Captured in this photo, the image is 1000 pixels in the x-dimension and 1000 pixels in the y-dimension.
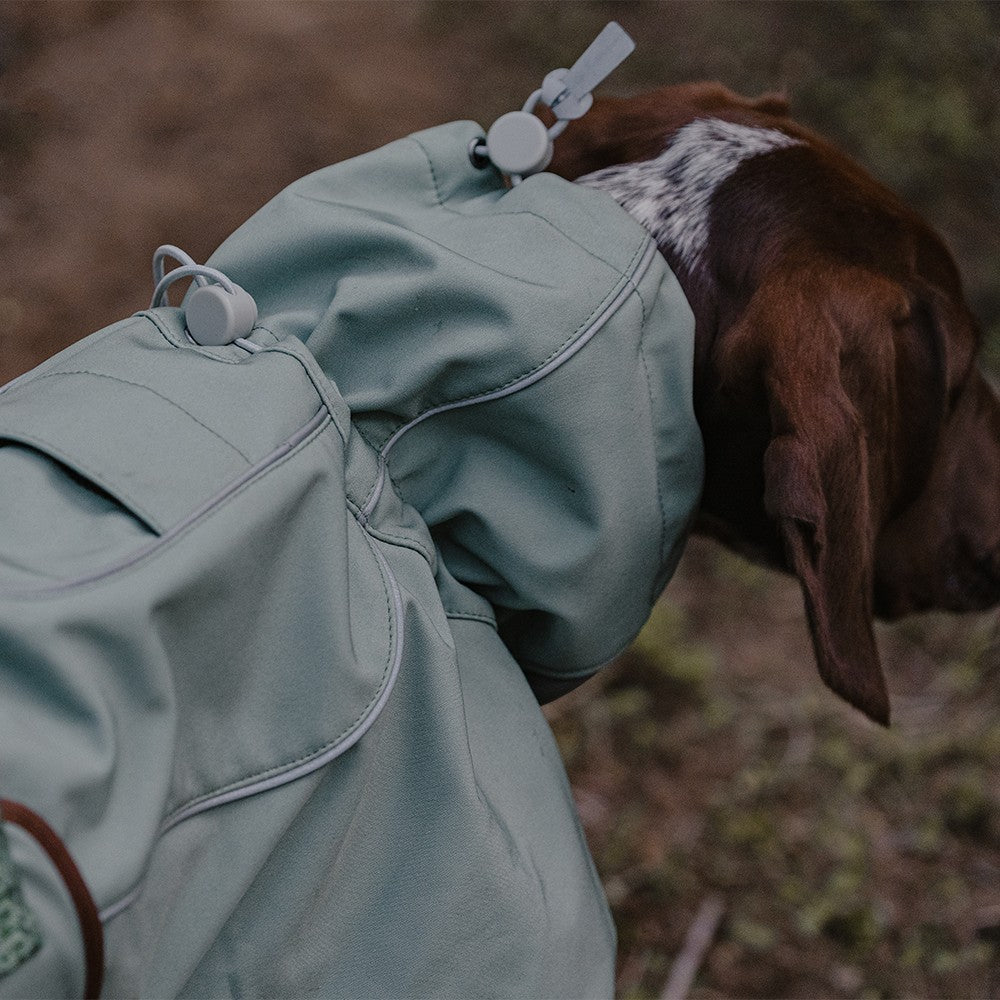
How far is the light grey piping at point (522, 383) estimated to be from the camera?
4.34 ft

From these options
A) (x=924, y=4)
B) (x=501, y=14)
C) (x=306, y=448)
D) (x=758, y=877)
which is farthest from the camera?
(x=501, y=14)

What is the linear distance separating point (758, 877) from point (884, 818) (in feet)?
1.05

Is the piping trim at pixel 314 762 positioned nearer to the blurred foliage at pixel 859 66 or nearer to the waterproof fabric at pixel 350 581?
the waterproof fabric at pixel 350 581

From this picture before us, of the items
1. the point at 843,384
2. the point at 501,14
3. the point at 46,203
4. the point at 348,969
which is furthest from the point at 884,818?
the point at 501,14

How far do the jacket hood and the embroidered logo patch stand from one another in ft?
1.75

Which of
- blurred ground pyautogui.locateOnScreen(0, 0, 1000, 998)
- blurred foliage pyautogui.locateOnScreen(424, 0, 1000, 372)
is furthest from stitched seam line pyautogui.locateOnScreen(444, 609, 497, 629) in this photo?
blurred foliage pyautogui.locateOnScreen(424, 0, 1000, 372)

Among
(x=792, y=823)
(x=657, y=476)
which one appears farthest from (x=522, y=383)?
(x=792, y=823)

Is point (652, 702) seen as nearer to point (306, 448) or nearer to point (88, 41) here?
point (306, 448)

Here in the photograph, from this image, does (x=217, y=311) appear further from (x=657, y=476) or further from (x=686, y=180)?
(x=686, y=180)

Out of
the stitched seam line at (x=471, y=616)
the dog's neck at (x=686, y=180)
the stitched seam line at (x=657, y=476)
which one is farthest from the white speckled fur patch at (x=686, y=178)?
the stitched seam line at (x=471, y=616)

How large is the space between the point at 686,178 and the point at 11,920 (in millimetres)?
1247

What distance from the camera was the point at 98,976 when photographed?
0.99m

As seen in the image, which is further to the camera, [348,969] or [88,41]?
[88,41]

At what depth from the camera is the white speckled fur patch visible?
162 cm
